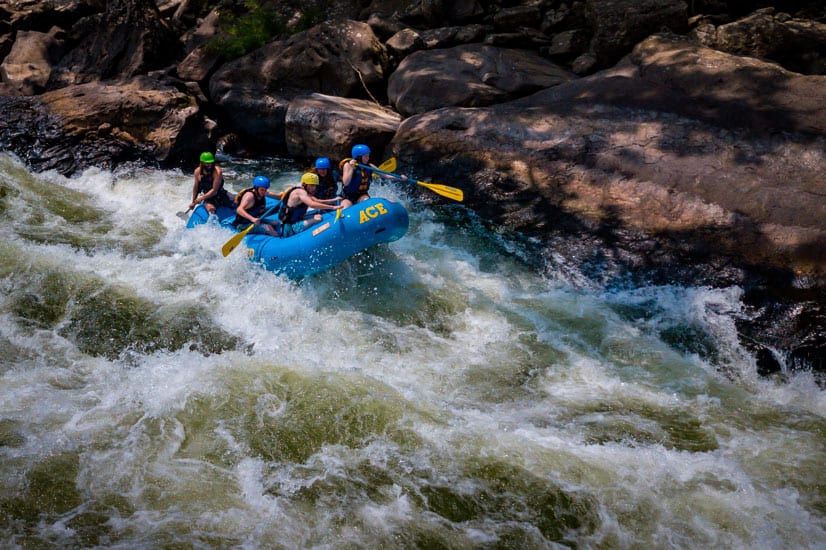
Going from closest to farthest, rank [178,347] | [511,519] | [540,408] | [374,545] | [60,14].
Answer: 1. [374,545]
2. [511,519]
3. [540,408]
4. [178,347]
5. [60,14]

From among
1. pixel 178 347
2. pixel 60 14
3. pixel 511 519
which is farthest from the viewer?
pixel 60 14

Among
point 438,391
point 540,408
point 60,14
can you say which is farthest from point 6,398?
point 60,14

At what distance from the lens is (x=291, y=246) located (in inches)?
221

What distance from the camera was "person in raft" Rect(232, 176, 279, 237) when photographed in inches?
242

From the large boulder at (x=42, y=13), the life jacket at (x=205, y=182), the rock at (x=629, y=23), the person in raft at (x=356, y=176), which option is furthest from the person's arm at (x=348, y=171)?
the large boulder at (x=42, y=13)

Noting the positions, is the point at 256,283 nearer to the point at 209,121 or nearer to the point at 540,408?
the point at 540,408

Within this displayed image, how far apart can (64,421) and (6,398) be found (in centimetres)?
49

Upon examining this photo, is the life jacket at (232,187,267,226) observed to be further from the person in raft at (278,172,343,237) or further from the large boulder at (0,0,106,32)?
the large boulder at (0,0,106,32)

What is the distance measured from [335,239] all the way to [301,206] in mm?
814

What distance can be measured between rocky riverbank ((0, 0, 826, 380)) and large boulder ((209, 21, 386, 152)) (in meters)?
0.03

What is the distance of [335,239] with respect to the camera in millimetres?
5430

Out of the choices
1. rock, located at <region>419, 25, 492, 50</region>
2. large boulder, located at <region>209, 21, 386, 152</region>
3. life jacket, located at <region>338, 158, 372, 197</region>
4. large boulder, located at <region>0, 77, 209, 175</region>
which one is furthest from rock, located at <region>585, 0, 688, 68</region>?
large boulder, located at <region>0, 77, 209, 175</region>

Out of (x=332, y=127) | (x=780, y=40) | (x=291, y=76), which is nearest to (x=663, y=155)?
(x=780, y=40)

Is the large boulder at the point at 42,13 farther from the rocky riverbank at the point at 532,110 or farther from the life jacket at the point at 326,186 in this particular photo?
the life jacket at the point at 326,186
